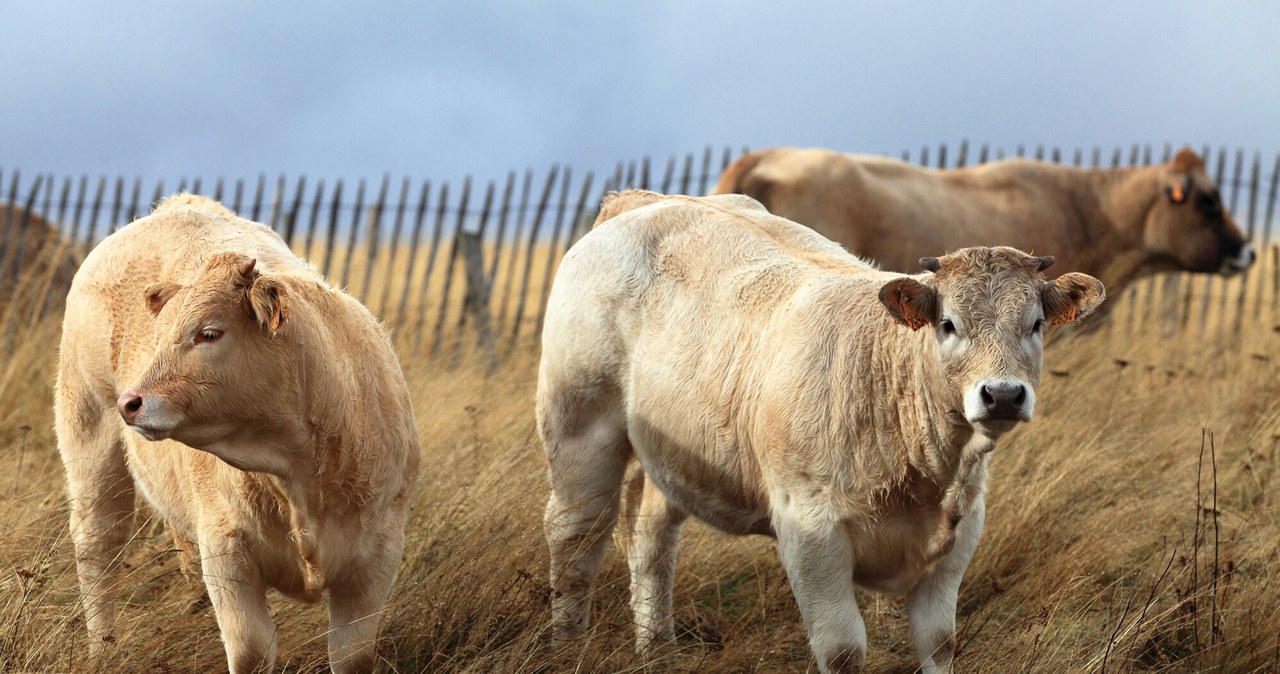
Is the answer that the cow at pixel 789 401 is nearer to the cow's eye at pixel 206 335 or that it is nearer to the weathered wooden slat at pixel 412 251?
the cow's eye at pixel 206 335

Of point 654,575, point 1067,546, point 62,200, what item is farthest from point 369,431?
point 62,200

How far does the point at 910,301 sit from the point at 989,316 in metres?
0.24

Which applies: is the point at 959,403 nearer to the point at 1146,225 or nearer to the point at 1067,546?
the point at 1067,546

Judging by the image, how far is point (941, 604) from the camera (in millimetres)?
4465

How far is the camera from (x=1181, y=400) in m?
8.95

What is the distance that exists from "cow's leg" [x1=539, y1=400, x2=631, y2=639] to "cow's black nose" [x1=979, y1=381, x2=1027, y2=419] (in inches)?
70.4

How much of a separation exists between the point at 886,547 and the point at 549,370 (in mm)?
1702

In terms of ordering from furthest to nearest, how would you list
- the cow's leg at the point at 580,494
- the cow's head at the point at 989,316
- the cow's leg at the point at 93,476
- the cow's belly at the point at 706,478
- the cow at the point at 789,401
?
the cow's leg at the point at 580,494 < the cow's leg at the point at 93,476 < the cow's belly at the point at 706,478 < the cow at the point at 789,401 < the cow's head at the point at 989,316

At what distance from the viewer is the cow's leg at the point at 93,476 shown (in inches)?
201

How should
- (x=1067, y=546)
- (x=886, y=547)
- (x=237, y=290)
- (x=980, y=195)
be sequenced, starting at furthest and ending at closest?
(x=980, y=195) < (x=1067, y=546) < (x=886, y=547) < (x=237, y=290)

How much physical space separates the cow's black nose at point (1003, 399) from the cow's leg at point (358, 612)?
195cm

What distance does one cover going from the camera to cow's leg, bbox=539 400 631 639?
17.3 ft

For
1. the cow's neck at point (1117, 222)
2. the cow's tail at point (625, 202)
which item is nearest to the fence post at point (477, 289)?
the cow's neck at point (1117, 222)

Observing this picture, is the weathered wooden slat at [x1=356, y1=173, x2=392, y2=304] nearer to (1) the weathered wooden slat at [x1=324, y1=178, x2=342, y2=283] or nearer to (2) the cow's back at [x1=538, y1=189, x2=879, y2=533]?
(1) the weathered wooden slat at [x1=324, y1=178, x2=342, y2=283]
